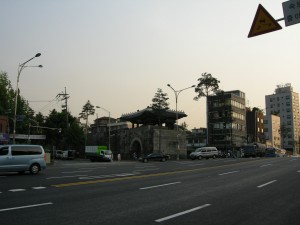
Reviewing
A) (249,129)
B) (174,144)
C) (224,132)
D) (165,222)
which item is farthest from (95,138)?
(165,222)

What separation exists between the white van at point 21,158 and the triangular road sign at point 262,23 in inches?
717

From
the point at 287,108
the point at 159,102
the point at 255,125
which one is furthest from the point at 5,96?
the point at 287,108

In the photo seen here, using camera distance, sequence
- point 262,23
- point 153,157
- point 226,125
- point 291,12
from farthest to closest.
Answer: point 226,125 → point 153,157 → point 262,23 → point 291,12

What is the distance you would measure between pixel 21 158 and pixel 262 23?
1867cm

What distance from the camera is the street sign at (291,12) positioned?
9984 mm

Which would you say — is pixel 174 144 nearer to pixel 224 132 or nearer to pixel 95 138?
pixel 95 138

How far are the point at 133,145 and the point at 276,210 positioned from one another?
218 feet

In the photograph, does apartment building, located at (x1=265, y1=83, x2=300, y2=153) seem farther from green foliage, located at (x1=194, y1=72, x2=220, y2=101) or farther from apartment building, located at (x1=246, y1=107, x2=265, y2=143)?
green foliage, located at (x1=194, y1=72, x2=220, y2=101)

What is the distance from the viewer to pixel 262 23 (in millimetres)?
10398

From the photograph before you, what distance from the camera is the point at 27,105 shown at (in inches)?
3462

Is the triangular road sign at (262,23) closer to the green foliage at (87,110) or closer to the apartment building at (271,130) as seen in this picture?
the green foliage at (87,110)

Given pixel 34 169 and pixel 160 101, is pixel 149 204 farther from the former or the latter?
pixel 160 101

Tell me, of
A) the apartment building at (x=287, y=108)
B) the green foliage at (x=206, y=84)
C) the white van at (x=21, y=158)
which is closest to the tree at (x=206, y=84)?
the green foliage at (x=206, y=84)

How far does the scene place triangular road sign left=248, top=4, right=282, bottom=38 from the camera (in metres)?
10.2
